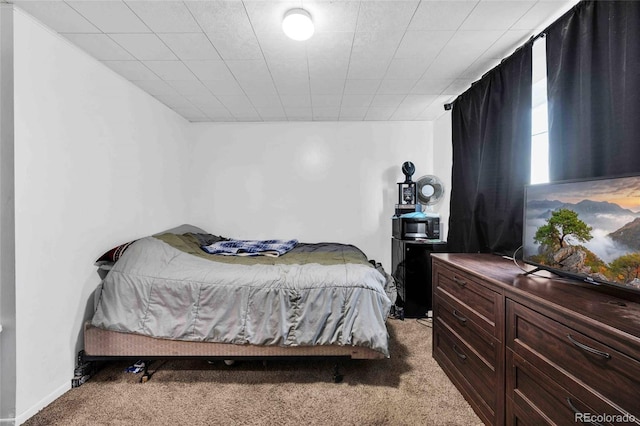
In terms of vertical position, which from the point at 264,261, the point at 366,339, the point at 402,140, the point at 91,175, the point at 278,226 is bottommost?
the point at 366,339

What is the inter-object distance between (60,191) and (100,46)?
1.14 meters

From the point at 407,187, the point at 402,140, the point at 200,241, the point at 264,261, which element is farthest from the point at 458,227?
the point at 200,241

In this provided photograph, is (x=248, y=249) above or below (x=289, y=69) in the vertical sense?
below

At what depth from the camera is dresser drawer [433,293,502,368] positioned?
152cm

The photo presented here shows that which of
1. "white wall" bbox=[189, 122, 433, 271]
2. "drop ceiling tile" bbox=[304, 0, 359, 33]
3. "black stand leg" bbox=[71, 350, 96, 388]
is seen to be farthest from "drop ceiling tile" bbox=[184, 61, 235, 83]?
"black stand leg" bbox=[71, 350, 96, 388]

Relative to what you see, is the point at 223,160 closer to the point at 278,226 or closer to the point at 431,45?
the point at 278,226

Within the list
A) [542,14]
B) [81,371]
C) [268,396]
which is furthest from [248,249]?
[542,14]

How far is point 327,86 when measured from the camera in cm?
278

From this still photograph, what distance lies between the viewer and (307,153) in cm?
400

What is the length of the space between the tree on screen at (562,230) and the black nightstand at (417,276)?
169 centimetres

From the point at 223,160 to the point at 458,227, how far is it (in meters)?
3.24

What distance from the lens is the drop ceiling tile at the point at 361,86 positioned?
8.74ft

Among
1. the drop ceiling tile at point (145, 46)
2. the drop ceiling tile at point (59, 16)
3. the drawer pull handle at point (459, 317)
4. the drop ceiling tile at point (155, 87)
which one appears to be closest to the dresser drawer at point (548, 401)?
the drawer pull handle at point (459, 317)

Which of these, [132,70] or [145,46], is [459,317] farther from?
[132,70]
